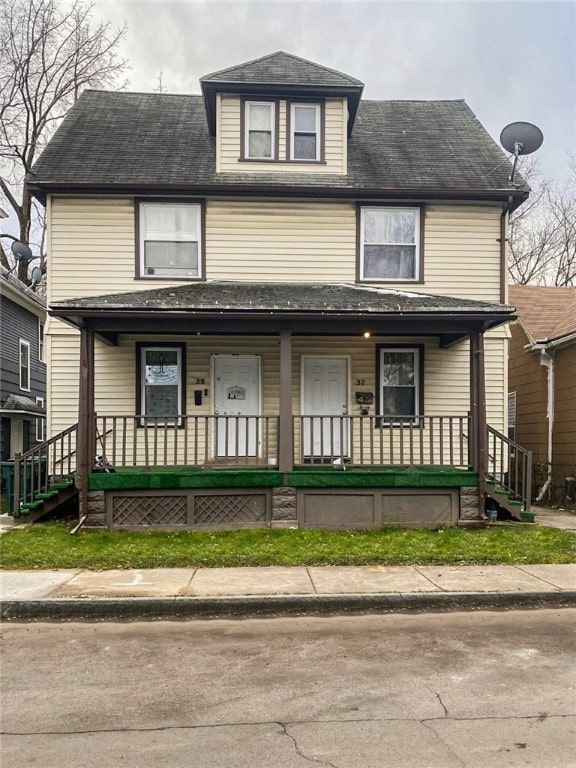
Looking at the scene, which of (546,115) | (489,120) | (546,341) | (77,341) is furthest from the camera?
(489,120)

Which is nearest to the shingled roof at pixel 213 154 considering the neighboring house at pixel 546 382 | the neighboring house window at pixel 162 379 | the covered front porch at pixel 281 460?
the covered front porch at pixel 281 460

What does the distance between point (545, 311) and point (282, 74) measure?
8.65m

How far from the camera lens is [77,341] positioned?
38.5 feet

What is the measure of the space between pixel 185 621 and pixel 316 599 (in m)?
1.32

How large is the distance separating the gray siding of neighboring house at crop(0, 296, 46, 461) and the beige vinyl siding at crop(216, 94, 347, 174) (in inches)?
329

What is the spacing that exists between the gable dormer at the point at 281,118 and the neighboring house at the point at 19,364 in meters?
7.69

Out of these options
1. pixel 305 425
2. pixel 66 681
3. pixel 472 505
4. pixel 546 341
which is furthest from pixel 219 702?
pixel 546 341

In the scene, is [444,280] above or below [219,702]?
above

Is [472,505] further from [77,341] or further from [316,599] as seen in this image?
[77,341]

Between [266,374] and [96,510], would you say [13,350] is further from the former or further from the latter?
[96,510]

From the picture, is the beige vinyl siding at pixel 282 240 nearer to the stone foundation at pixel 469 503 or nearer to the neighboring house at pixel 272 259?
the neighboring house at pixel 272 259

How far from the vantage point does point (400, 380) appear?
12102mm

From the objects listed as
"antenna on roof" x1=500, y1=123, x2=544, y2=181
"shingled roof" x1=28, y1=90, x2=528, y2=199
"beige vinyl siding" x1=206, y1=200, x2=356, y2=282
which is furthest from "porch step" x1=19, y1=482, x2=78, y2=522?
"antenna on roof" x1=500, y1=123, x2=544, y2=181

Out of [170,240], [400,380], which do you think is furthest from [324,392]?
[170,240]
